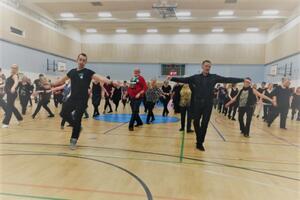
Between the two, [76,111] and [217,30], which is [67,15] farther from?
[76,111]

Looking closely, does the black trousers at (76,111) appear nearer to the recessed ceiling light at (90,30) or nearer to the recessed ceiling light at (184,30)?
the recessed ceiling light at (184,30)

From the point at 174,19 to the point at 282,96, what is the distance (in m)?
17.4

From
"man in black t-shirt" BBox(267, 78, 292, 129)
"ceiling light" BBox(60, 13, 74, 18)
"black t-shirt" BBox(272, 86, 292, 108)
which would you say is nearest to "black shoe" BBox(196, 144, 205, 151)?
"man in black t-shirt" BBox(267, 78, 292, 129)

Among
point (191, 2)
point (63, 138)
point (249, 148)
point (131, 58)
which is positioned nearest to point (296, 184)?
point (249, 148)

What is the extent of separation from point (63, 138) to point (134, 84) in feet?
9.68

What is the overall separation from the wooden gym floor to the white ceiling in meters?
16.5

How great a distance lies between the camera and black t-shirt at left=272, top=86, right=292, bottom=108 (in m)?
11.6

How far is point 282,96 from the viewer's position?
38.3ft

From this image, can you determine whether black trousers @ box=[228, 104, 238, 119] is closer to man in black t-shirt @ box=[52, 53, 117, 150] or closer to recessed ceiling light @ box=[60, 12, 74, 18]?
man in black t-shirt @ box=[52, 53, 117, 150]

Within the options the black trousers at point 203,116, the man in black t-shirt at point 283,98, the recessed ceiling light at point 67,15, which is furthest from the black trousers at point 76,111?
the recessed ceiling light at point 67,15

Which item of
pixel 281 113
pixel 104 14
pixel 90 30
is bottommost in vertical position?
pixel 281 113

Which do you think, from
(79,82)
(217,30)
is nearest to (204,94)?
(79,82)

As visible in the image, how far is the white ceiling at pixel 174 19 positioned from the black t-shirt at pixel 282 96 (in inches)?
462

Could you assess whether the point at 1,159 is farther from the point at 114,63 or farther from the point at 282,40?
the point at 114,63
